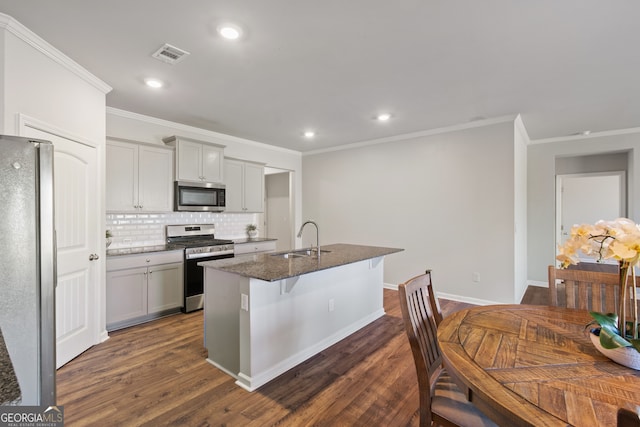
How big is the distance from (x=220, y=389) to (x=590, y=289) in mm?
2601

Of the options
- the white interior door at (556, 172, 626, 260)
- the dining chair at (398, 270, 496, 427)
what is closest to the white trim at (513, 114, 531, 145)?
the white interior door at (556, 172, 626, 260)

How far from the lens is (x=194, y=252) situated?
3852mm

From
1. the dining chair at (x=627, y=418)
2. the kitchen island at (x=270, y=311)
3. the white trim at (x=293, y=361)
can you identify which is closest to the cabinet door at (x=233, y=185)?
the kitchen island at (x=270, y=311)

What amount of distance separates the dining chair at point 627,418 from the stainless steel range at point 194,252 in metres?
3.89

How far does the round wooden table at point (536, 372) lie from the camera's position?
2.93ft

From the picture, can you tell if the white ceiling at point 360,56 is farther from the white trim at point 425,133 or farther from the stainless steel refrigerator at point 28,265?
the stainless steel refrigerator at point 28,265

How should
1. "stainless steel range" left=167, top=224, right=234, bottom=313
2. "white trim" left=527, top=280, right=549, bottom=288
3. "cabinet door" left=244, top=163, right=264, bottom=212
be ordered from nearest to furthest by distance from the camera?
"stainless steel range" left=167, top=224, right=234, bottom=313 → "cabinet door" left=244, top=163, right=264, bottom=212 → "white trim" left=527, top=280, right=549, bottom=288

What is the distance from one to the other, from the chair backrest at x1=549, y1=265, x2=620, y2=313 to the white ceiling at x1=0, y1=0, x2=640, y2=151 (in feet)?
5.42

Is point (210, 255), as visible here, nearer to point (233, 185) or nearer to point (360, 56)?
point (233, 185)

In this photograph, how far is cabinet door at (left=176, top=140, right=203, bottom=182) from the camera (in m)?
4.00

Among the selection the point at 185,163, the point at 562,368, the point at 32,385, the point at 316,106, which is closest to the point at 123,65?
the point at 185,163

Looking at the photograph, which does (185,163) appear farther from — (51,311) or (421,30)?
(421,30)

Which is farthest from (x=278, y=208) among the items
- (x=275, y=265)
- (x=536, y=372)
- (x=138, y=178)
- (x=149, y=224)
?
(x=536, y=372)

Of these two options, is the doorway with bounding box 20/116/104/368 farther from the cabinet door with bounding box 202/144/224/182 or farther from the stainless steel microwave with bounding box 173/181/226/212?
the cabinet door with bounding box 202/144/224/182
